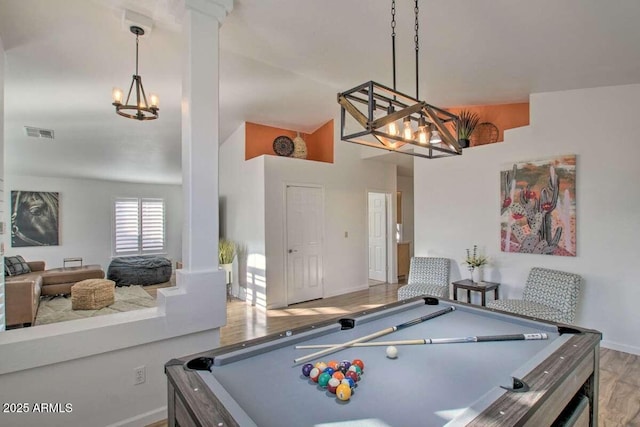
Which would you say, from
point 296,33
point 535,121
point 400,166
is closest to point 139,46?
point 296,33

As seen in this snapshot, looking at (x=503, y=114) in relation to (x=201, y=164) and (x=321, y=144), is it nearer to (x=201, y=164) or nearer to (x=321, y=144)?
(x=321, y=144)

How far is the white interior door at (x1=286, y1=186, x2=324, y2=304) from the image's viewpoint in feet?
16.7

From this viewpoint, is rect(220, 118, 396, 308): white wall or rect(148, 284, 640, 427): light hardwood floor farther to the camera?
rect(220, 118, 396, 308): white wall

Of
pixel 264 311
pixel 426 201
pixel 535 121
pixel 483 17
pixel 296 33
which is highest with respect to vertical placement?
pixel 296 33

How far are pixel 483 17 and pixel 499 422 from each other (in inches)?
97.9

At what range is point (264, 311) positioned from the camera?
473 cm

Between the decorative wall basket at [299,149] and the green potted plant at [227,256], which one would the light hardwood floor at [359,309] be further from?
the decorative wall basket at [299,149]

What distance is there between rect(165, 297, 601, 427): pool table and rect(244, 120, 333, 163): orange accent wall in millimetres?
4107

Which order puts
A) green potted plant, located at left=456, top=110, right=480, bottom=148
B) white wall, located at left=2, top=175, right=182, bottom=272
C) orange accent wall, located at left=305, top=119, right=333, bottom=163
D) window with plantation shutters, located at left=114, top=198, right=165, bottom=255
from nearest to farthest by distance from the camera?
green potted plant, located at left=456, top=110, right=480, bottom=148 < orange accent wall, located at left=305, top=119, right=333, bottom=163 < white wall, located at left=2, top=175, right=182, bottom=272 < window with plantation shutters, located at left=114, top=198, right=165, bottom=255

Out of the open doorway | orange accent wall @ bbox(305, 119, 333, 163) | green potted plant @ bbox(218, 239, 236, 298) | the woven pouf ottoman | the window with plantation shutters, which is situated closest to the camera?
the woven pouf ottoman

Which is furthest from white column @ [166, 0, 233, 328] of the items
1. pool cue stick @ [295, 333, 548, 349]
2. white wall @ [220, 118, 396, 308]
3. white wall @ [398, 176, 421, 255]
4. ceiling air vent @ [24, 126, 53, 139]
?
white wall @ [398, 176, 421, 255]

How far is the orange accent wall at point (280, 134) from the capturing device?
5379 mm

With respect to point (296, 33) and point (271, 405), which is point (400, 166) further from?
point (271, 405)

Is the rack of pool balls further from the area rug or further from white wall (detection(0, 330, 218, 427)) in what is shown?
the area rug
